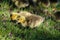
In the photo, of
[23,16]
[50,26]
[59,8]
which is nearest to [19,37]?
[23,16]

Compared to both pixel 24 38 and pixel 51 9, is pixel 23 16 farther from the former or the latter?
pixel 51 9

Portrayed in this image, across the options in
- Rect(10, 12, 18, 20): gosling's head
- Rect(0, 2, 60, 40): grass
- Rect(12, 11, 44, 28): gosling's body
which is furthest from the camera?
Rect(10, 12, 18, 20): gosling's head

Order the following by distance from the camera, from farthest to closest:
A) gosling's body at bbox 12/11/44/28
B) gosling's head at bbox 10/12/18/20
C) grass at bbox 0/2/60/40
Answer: gosling's head at bbox 10/12/18/20
gosling's body at bbox 12/11/44/28
grass at bbox 0/2/60/40

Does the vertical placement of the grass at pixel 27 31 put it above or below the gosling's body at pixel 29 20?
below

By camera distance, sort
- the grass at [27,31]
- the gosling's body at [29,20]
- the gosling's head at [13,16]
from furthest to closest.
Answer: the gosling's head at [13,16]
the gosling's body at [29,20]
the grass at [27,31]

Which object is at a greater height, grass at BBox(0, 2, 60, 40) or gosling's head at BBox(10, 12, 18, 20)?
gosling's head at BBox(10, 12, 18, 20)

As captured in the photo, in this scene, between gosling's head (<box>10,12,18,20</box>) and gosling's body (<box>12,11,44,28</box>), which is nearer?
gosling's body (<box>12,11,44,28</box>)

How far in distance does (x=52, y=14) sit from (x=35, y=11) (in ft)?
1.24

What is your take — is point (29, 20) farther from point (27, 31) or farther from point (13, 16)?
point (13, 16)

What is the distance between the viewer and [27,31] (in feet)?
14.1

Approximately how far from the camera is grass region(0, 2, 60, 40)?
412 centimetres

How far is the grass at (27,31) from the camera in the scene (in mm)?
Result: 4121

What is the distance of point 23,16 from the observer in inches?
173

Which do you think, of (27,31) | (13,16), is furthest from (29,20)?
(13,16)
